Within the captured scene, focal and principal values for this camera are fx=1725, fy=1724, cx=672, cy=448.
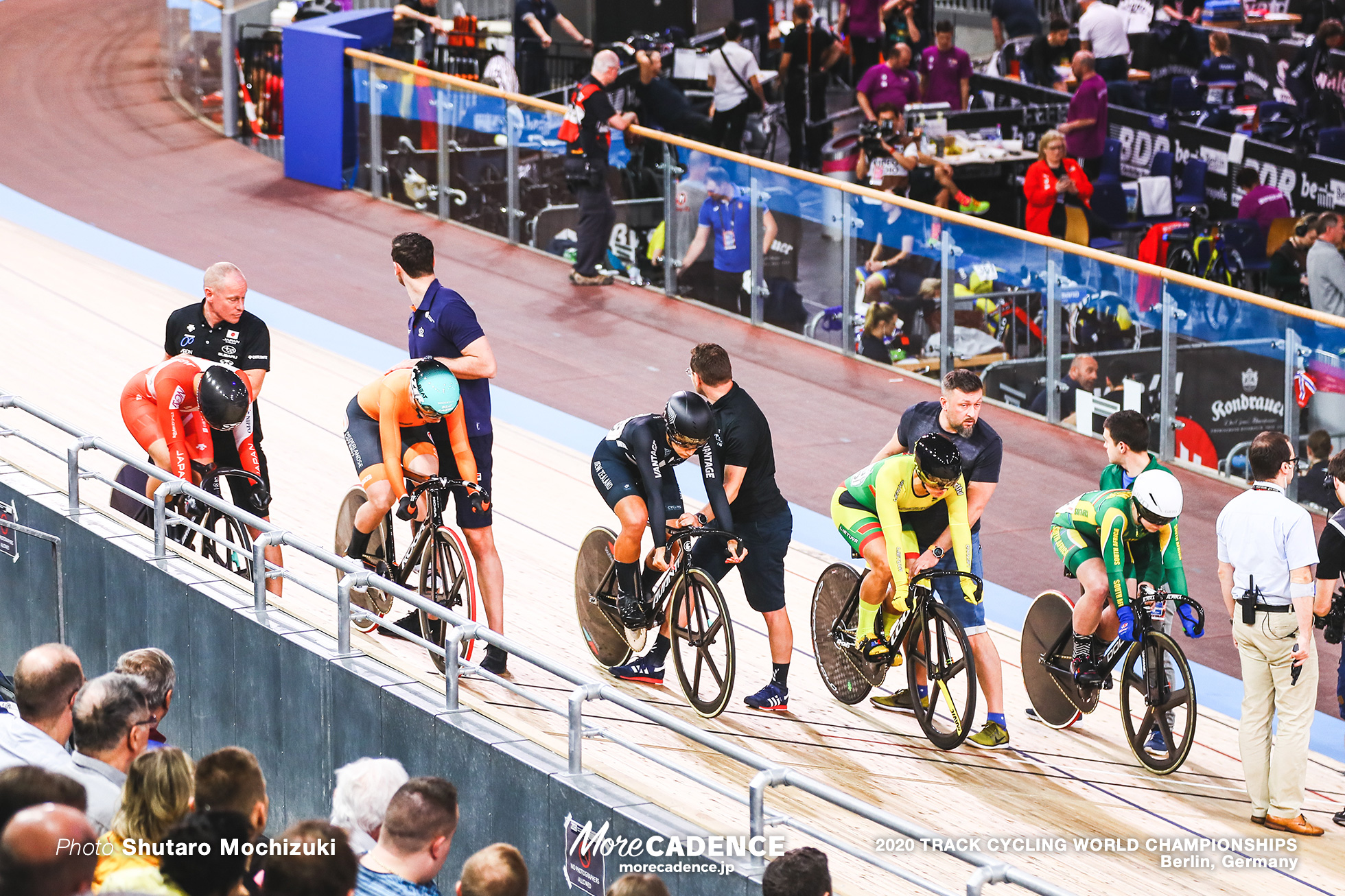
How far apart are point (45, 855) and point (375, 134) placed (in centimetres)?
1314

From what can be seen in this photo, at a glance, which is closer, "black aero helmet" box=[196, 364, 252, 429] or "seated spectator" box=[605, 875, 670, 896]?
"seated spectator" box=[605, 875, 670, 896]

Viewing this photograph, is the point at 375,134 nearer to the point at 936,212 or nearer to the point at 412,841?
the point at 936,212

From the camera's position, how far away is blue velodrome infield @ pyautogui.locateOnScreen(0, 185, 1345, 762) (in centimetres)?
773

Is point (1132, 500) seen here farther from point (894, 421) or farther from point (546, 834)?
point (894, 421)

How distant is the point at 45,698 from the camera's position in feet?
15.8

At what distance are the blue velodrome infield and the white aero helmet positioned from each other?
4.60 feet

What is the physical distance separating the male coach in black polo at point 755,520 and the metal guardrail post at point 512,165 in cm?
797

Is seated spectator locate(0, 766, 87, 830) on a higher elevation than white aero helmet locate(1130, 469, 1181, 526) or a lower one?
higher

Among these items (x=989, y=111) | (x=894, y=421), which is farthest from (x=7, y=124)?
(x=894, y=421)

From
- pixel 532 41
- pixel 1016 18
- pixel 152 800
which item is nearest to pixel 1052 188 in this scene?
pixel 532 41

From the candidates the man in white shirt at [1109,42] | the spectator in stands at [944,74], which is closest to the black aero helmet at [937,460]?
the spectator in stands at [944,74]

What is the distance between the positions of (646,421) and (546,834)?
1728 millimetres

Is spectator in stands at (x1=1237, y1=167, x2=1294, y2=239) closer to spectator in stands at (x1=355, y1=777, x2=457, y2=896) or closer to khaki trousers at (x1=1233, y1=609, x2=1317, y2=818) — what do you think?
khaki trousers at (x1=1233, y1=609, x2=1317, y2=818)

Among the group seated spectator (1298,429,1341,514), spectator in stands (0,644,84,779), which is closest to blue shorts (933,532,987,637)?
spectator in stands (0,644,84,779)
